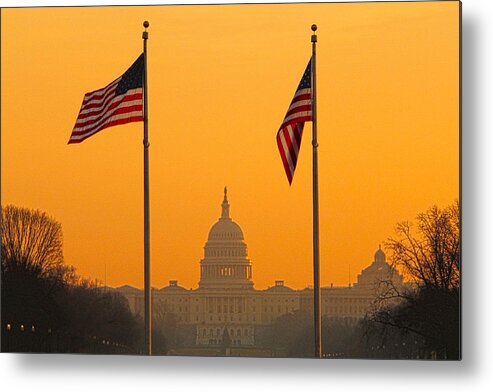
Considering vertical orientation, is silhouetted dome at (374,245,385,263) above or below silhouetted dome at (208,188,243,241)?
below

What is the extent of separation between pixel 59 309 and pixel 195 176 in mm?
1342

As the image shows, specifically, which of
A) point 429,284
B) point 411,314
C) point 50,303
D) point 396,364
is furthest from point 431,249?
point 50,303

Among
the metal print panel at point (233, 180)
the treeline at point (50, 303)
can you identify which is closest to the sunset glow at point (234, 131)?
the metal print panel at point (233, 180)

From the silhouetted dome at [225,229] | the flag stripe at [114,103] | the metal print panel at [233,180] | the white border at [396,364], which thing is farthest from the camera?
the flag stripe at [114,103]

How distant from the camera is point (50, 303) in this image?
9.80 m

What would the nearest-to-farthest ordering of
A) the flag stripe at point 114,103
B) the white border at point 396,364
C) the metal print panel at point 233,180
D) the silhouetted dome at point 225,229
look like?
the white border at point 396,364
the metal print panel at point 233,180
the silhouetted dome at point 225,229
the flag stripe at point 114,103

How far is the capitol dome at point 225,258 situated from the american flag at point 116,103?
34.0 inches

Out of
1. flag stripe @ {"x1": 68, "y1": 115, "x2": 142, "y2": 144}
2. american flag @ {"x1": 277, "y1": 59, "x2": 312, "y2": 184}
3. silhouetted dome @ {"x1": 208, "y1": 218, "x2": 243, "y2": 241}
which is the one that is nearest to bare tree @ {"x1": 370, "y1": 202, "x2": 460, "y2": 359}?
american flag @ {"x1": 277, "y1": 59, "x2": 312, "y2": 184}

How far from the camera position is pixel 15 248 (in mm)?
9766

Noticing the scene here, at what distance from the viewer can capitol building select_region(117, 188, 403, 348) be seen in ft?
31.1

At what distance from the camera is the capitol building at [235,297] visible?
31.1 ft

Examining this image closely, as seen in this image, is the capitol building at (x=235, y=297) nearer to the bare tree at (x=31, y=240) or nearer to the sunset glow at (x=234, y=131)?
the sunset glow at (x=234, y=131)

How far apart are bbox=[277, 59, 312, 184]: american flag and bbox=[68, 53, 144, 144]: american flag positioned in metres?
1.00

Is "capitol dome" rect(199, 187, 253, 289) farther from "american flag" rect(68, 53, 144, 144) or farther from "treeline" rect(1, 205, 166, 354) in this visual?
"american flag" rect(68, 53, 144, 144)
